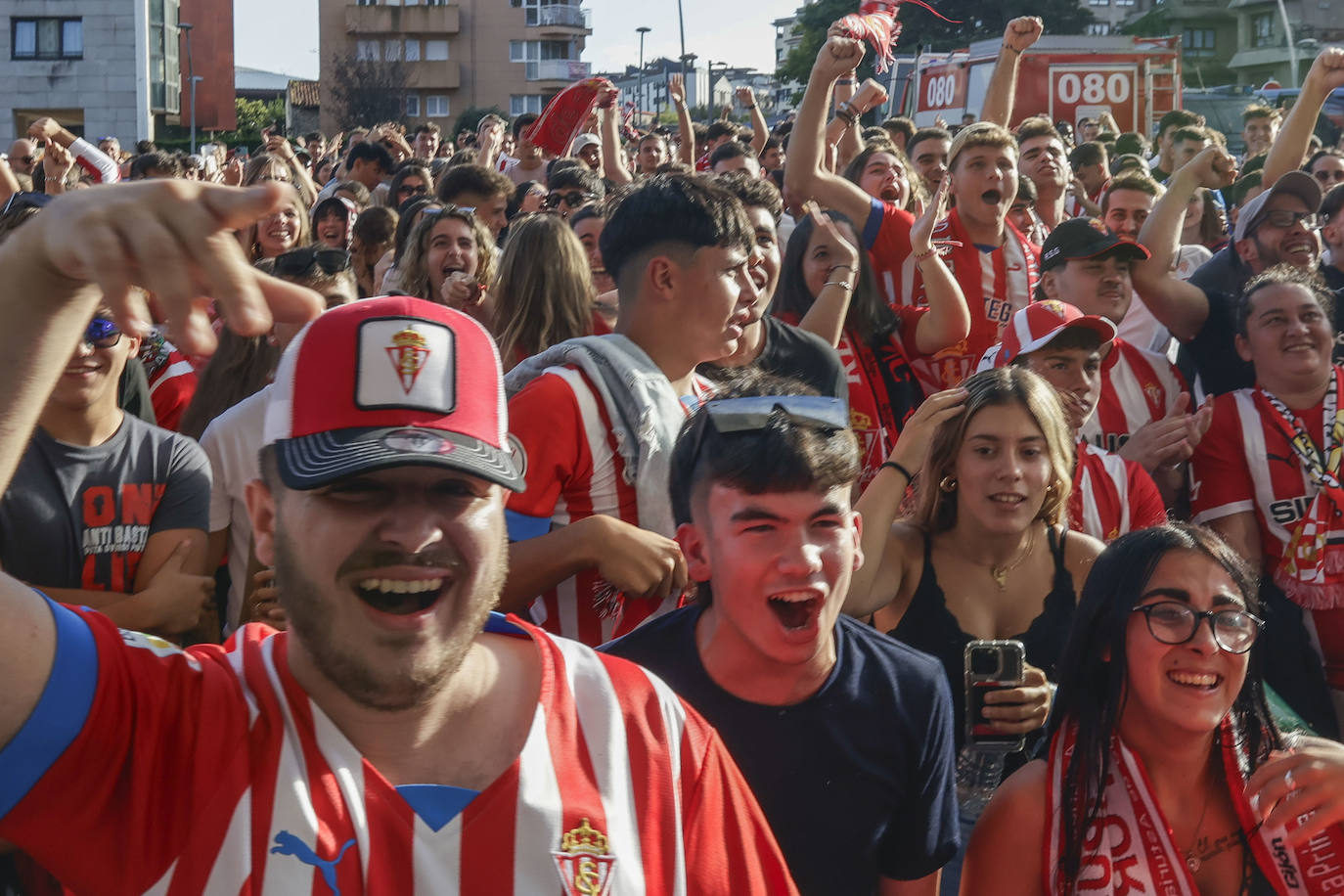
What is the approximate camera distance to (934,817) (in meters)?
2.61

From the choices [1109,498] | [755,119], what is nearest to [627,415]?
[1109,498]

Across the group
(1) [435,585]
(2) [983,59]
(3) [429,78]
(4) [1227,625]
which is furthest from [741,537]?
(3) [429,78]

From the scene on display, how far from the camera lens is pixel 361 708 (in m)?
1.83

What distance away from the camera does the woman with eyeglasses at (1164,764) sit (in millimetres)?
2740

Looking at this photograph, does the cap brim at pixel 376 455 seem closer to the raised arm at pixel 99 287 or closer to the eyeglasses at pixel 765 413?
the raised arm at pixel 99 287

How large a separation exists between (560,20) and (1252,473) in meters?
88.7

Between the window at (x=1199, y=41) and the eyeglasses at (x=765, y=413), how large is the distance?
8751 centimetres

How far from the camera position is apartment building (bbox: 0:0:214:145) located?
4691cm

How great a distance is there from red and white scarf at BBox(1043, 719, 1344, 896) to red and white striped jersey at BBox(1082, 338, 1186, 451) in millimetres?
2428

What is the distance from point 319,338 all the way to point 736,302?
1.90 metres

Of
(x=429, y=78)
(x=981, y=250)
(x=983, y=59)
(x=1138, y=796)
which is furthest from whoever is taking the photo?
(x=429, y=78)

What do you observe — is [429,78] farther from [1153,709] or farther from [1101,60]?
[1153,709]

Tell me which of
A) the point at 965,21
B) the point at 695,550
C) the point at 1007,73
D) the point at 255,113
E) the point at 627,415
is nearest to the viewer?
the point at 695,550

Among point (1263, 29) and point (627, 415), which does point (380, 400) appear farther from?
point (1263, 29)
